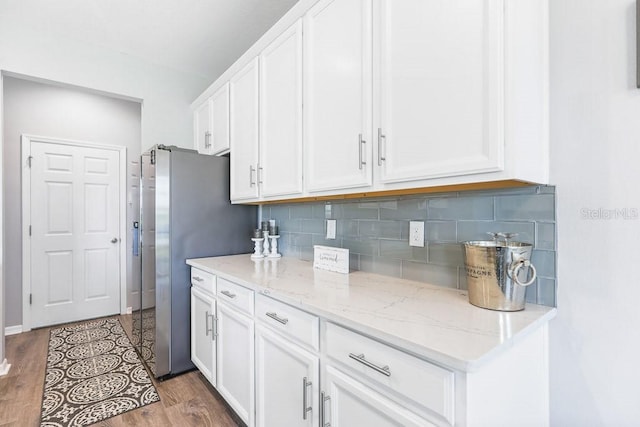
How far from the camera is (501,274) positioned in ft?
3.27

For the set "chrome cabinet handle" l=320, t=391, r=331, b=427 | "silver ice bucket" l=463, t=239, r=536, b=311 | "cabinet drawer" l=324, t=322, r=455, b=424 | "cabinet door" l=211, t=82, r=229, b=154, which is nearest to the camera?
"cabinet drawer" l=324, t=322, r=455, b=424

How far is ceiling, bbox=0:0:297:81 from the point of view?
2.10 metres

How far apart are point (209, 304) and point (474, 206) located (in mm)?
1612

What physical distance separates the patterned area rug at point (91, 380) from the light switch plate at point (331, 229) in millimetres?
1514

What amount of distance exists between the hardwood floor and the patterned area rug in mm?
56

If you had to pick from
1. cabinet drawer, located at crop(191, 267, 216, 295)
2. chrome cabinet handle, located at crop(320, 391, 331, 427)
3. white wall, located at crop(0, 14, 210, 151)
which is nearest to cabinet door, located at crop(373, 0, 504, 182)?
chrome cabinet handle, located at crop(320, 391, 331, 427)

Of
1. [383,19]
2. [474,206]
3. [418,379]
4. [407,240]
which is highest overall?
[383,19]

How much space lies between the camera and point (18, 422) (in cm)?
174

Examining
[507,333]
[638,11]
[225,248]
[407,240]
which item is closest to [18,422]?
[225,248]

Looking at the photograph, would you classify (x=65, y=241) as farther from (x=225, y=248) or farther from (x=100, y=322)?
(x=225, y=248)

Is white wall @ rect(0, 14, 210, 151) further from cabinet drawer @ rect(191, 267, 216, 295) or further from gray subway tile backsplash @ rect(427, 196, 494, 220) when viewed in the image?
gray subway tile backsplash @ rect(427, 196, 494, 220)

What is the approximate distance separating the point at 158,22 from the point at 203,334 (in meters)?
2.28

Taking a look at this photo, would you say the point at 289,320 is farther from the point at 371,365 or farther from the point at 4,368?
the point at 4,368

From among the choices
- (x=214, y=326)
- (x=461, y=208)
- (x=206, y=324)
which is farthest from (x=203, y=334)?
(x=461, y=208)
